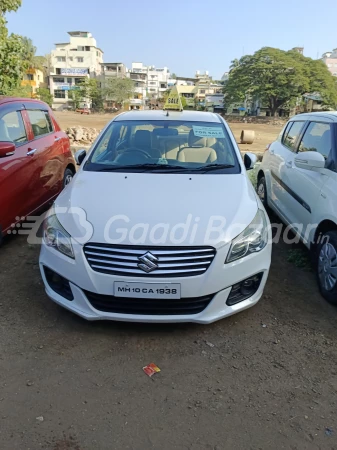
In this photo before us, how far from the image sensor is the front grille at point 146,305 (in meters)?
2.62

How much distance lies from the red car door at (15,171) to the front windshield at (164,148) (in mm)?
970

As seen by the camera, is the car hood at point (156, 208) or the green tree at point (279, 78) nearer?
the car hood at point (156, 208)

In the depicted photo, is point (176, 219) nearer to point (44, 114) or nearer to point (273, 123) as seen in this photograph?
point (44, 114)

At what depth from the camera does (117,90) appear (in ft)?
263

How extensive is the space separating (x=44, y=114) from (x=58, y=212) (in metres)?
3.07

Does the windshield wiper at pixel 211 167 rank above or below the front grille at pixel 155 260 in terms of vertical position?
above

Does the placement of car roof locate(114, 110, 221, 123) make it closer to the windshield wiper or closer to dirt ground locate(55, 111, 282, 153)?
the windshield wiper

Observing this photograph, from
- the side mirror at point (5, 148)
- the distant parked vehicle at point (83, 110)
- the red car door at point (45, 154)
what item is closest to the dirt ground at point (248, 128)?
the red car door at point (45, 154)

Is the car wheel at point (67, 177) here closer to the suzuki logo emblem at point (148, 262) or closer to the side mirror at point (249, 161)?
the side mirror at point (249, 161)

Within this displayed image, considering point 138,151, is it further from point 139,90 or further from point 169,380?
point 139,90

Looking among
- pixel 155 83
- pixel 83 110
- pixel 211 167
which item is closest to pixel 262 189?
pixel 211 167

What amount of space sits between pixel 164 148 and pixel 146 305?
72.3 inches

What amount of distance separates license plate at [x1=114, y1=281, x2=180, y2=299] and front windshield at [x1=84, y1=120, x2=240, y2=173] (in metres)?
1.37

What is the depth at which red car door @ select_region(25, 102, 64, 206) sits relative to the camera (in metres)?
4.88
